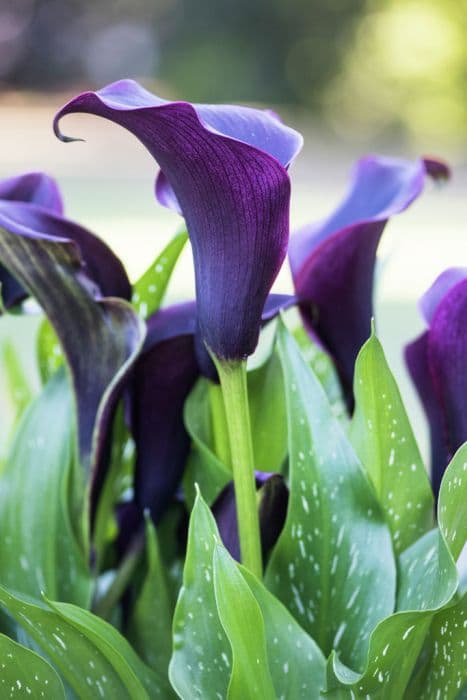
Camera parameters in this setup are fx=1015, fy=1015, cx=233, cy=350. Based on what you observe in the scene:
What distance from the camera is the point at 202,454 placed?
0.50 metres

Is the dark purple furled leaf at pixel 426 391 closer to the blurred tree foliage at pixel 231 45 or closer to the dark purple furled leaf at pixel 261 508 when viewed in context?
the dark purple furled leaf at pixel 261 508

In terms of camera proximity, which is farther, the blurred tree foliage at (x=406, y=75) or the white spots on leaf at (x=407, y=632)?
the blurred tree foliage at (x=406, y=75)

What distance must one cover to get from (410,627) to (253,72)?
750 centimetres

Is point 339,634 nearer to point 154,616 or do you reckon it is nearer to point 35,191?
point 154,616

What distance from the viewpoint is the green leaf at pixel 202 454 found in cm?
49

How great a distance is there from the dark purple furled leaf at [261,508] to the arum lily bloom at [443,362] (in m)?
0.08

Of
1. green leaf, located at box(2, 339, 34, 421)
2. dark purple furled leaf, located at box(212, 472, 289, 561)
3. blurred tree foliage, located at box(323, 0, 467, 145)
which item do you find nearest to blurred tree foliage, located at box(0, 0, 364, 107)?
blurred tree foliage, located at box(323, 0, 467, 145)

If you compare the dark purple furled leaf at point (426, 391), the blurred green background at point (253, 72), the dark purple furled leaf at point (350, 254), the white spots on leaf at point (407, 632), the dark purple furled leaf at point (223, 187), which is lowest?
the blurred green background at point (253, 72)

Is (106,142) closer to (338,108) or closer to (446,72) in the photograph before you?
(338,108)

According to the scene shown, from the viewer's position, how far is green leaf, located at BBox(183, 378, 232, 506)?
0.49m

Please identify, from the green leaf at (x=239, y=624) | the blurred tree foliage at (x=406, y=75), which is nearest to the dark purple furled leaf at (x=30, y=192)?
the green leaf at (x=239, y=624)

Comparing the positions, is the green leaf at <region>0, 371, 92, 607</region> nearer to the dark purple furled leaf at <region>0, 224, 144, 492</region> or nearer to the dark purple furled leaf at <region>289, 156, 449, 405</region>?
the dark purple furled leaf at <region>0, 224, 144, 492</region>

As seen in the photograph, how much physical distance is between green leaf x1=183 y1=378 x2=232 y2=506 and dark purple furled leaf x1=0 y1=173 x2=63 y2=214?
122mm

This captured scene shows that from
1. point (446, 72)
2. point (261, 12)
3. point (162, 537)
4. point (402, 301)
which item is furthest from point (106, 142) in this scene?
point (162, 537)
